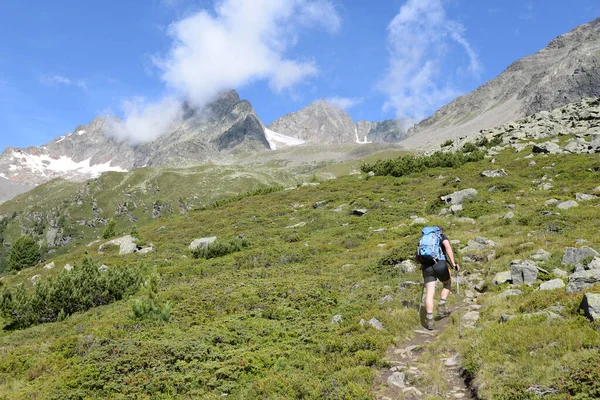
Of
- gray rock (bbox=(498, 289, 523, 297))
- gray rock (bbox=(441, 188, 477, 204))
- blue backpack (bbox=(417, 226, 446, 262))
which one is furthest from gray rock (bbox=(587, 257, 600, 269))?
gray rock (bbox=(441, 188, 477, 204))

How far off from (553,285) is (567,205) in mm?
12550

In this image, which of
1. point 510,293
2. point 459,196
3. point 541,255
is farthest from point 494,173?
point 510,293

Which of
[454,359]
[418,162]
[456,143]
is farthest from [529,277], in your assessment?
[456,143]

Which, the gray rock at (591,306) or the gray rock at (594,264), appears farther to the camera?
the gray rock at (594,264)

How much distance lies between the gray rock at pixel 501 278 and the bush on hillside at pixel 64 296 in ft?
60.6

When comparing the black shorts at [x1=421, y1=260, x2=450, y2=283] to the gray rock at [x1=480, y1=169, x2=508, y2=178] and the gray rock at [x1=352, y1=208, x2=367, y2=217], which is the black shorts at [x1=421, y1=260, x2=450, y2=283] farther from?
the gray rock at [x1=480, y1=169, x2=508, y2=178]

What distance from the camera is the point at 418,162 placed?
46938mm

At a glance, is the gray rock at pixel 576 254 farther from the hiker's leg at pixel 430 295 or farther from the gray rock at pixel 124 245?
the gray rock at pixel 124 245

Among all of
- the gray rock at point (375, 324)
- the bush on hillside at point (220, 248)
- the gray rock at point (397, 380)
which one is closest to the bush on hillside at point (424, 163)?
the bush on hillside at point (220, 248)

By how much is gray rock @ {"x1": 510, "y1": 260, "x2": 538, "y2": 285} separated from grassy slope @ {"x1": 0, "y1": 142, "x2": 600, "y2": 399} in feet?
3.16

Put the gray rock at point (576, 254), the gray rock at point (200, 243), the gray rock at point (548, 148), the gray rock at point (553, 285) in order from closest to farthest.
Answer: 1. the gray rock at point (553, 285)
2. the gray rock at point (576, 254)
3. the gray rock at point (200, 243)
4. the gray rock at point (548, 148)

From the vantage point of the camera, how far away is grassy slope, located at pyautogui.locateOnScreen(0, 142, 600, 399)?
8.08 meters

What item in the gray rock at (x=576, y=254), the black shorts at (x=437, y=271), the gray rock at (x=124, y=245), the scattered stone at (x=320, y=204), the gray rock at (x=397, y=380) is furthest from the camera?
the scattered stone at (x=320, y=204)

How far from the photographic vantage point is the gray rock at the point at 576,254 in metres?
12.0
